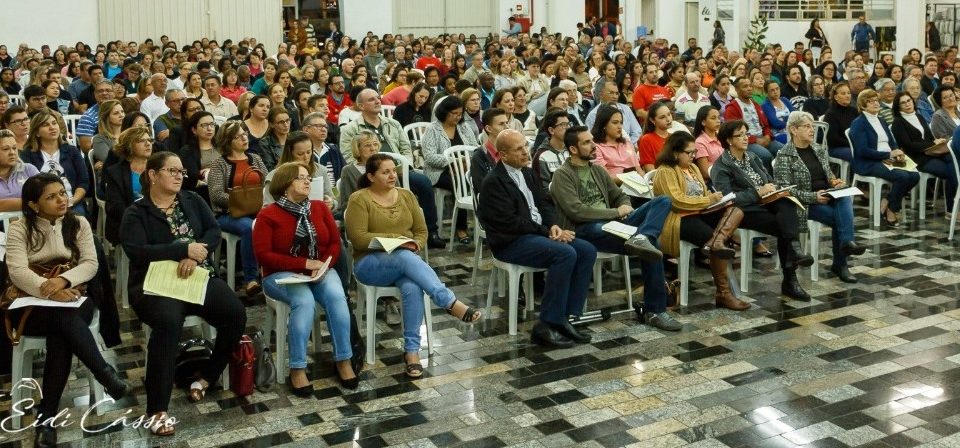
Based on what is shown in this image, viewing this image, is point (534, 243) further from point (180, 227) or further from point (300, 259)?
point (180, 227)

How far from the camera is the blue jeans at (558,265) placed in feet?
19.9

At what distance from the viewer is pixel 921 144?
9.18 m

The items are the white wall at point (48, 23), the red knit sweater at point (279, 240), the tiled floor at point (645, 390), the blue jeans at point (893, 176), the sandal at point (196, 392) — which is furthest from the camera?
the white wall at point (48, 23)

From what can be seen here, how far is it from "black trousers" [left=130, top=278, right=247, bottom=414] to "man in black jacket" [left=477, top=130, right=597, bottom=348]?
1.55 metres

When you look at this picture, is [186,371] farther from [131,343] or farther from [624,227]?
[624,227]

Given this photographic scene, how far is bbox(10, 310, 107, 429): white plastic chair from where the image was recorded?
500cm

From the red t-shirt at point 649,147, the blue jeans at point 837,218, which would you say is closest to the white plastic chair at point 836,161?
the red t-shirt at point 649,147

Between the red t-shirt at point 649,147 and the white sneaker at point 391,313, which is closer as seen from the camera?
the white sneaker at point 391,313

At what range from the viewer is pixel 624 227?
21.0 ft

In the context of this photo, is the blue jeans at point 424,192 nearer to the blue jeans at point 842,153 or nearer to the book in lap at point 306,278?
the book in lap at point 306,278

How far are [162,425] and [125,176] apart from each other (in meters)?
2.09

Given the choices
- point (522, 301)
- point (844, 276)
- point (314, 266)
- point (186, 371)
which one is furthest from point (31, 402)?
point (844, 276)

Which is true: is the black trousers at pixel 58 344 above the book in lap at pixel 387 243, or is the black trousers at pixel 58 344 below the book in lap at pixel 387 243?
below

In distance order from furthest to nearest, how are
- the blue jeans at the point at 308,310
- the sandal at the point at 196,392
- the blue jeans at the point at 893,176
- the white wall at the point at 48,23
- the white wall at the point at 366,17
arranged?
the white wall at the point at 366,17
the white wall at the point at 48,23
the blue jeans at the point at 893,176
the blue jeans at the point at 308,310
the sandal at the point at 196,392
